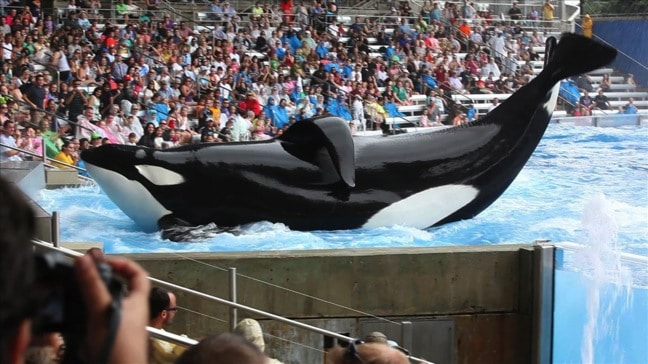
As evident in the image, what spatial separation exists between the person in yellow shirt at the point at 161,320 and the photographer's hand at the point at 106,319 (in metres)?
2.21

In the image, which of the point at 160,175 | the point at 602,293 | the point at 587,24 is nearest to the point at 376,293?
the point at 602,293

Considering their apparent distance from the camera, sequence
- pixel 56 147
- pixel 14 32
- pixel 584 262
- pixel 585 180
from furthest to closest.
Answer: pixel 14 32 < pixel 585 180 < pixel 56 147 < pixel 584 262

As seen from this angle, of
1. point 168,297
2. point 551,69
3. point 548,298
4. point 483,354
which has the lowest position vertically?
point 483,354

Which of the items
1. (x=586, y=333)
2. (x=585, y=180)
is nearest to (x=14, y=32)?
(x=585, y=180)

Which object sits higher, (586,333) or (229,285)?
(229,285)

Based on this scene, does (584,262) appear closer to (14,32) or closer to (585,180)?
(585,180)

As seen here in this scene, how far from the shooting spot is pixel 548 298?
7324mm

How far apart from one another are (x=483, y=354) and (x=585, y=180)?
988 centimetres

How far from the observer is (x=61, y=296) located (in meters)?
1.64

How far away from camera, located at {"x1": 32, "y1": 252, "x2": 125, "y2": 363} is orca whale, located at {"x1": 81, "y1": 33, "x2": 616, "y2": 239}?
7726 mm

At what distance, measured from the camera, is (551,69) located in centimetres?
1098

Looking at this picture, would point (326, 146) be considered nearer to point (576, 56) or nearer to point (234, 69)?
point (576, 56)

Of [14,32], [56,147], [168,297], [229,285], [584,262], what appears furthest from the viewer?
[14,32]

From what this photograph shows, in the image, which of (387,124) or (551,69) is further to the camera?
(387,124)
